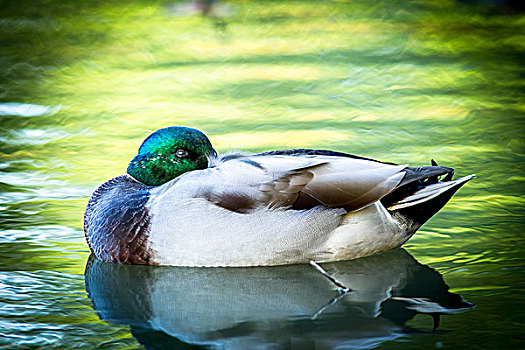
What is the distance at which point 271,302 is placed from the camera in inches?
194

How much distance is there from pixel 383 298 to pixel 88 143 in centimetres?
403

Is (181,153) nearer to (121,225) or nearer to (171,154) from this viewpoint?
(171,154)

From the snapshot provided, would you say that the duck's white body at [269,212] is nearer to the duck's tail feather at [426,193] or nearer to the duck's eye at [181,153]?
the duck's tail feather at [426,193]

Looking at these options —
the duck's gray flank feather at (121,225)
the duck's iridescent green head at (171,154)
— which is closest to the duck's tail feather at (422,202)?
the duck's iridescent green head at (171,154)

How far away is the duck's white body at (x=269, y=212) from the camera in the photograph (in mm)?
5301

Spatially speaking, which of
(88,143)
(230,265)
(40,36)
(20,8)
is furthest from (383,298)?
(20,8)

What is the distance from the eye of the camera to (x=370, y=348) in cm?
421

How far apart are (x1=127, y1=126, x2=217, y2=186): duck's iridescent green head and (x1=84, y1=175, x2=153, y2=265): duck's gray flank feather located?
0.13 meters

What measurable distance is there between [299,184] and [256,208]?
11.9 inches

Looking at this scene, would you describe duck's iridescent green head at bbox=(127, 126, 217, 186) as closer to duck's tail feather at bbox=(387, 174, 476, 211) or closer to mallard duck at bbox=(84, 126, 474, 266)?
mallard duck at bbox=(84, 126, 474, 266)

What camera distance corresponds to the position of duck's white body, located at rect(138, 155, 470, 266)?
5301 mm

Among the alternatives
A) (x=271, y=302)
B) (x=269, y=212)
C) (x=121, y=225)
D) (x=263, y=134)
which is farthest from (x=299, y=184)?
(x=263, y=134)

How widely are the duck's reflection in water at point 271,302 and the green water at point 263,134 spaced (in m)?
0.02

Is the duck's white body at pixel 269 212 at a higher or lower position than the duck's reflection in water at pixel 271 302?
higher
